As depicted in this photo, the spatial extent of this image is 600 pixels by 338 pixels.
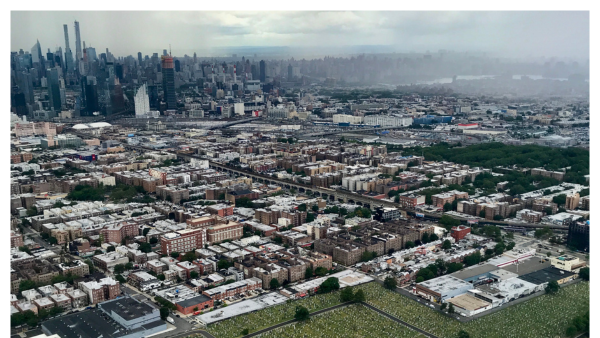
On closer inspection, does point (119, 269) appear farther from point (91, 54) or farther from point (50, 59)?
point (50, 59)

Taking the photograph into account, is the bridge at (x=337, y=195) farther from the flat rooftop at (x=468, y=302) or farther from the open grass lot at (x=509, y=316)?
the flat rooftop at (x=468, y=302)

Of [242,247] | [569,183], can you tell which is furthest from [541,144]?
[242,247]

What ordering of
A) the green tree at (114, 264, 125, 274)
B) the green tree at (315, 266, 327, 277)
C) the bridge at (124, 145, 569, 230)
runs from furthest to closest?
the bridge at (124, 145, 569, 230), the green tree at (114, 264, 125, 274), the green tree at (315, 266, 327, 277)

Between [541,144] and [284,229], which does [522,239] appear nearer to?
[284,229]

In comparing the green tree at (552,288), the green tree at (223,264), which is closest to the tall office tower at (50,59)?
the green tree at (223,264)

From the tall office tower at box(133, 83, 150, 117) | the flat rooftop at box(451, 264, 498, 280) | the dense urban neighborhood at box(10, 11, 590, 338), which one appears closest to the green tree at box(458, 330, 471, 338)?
the dense urban neighborhood at box(10, 11, 590, 338)

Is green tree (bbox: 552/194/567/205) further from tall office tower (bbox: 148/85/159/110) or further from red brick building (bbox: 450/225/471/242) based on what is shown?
tall office tower (bbox: 148/85/159/110)

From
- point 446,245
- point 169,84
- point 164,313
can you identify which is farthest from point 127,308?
point 169,84
